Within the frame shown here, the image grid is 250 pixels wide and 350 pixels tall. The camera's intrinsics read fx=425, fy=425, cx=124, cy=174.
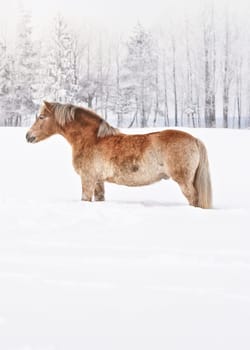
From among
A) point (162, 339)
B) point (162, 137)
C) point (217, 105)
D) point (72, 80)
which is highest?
point (72, 80)

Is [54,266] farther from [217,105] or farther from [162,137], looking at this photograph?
[217,105]

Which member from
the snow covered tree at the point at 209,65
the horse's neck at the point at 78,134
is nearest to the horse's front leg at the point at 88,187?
the horse's neck at the point at 78,134

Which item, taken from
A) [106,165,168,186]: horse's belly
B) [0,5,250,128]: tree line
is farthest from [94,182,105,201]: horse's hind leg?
[0,5,250,128]: tree line

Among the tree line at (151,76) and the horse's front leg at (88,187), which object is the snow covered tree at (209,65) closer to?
the tree line at (151,76)

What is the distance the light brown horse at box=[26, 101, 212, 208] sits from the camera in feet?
4.30

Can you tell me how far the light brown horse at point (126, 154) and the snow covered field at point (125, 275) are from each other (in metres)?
0.10

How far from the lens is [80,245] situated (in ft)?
3.21

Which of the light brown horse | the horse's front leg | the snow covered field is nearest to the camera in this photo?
the snow covered field

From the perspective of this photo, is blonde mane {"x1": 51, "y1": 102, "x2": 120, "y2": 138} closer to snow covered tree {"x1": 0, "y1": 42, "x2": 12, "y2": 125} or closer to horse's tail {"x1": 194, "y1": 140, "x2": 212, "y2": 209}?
horse's tail {"x1": 194, "y1": 140, "x2": 212, "y2": 209}

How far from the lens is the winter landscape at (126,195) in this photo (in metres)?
0.62

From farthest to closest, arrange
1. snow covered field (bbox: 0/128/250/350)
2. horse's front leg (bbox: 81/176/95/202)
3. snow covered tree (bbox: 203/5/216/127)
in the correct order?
snow covered tree (bbox: 203/5/216/127) < horse's front leg (bbox: 81/176/95/202) < snow covered field (bbox: 0/128/250/350)

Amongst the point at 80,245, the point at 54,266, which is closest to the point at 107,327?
the point at 54,266

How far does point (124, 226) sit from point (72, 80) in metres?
0.92

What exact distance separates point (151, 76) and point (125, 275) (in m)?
1.22
